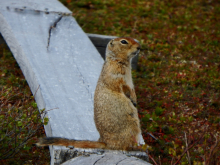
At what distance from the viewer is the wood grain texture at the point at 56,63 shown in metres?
3.47

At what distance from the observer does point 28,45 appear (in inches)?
185

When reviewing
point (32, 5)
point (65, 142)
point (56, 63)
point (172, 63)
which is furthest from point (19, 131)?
point (172, 63)

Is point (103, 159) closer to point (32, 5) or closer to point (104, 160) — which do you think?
point (104, 160)

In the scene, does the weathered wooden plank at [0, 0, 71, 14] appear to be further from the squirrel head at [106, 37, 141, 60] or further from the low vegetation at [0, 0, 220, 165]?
the squirrel head at [106, 37, 141, 60]

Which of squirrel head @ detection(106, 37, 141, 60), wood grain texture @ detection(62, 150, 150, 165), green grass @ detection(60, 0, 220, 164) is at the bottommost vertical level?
green grass @ detection(60, 0, 220, 164)

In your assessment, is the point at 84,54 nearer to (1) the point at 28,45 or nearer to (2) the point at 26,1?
(1) the point at 28,45

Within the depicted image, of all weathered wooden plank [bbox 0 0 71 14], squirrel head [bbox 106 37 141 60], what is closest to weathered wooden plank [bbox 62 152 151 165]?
squirrel head [bbox 106 37 141 60]

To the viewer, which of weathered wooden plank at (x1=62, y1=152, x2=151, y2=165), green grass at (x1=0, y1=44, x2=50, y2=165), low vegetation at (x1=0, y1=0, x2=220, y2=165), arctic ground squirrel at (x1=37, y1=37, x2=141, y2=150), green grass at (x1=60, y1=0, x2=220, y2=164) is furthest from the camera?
green grass at (x1=60, y1=0, x2=220, y2=164)

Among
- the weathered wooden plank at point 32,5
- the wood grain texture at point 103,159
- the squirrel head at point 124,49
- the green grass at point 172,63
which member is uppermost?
the squirrel head at point 124,49

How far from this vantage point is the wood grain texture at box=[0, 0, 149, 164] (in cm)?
347

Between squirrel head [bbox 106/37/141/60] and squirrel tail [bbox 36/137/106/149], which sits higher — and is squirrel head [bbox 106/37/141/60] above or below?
above

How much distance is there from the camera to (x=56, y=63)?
4469mm

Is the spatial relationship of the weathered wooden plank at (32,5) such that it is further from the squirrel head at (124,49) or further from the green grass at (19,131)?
the squirrel head at (124,49)

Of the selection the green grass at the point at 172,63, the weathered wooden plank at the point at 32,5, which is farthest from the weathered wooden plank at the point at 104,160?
the weathered wooden plank at the point at 32,5
